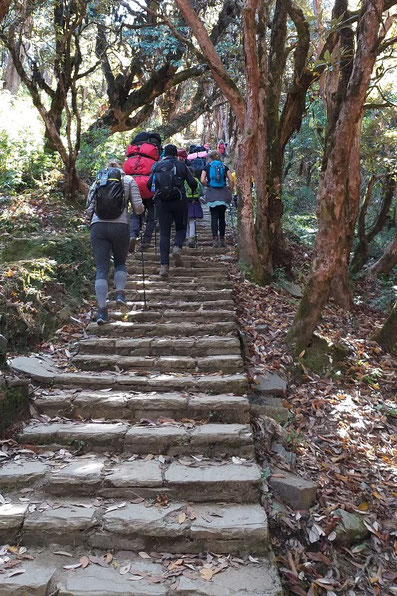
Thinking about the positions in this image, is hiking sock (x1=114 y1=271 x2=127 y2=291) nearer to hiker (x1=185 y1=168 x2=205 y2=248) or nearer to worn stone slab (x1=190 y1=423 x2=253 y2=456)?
worn stone slab (x1=190 y1=423 x2=253 y2=456)

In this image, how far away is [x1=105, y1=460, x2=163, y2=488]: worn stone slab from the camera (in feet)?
12.5

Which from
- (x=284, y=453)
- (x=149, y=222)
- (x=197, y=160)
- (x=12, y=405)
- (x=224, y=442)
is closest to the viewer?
(x=224, y=442)

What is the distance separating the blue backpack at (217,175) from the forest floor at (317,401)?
214cm

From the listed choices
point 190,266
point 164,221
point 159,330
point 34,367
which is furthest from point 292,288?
point 34,367

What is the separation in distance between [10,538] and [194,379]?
2346mm

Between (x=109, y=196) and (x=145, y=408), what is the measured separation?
8.78 ft

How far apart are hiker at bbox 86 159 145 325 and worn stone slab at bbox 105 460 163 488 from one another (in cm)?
268

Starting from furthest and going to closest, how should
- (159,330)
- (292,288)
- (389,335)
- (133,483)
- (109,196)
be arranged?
(292,288), (389,335), (159,330), (109,196), (133,483)

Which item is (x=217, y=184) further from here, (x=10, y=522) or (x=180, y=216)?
(x=10, y=522)

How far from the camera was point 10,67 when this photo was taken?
66.6 feet

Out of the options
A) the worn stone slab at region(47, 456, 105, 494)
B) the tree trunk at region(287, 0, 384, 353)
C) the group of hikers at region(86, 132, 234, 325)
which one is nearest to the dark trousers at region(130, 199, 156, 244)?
the group of hikers at region(86, 132, 234, 325)

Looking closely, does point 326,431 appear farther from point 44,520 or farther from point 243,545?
point 44,520

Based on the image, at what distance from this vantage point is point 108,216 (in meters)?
6.07

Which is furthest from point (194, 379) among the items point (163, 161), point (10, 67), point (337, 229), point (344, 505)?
point (10, 67)
